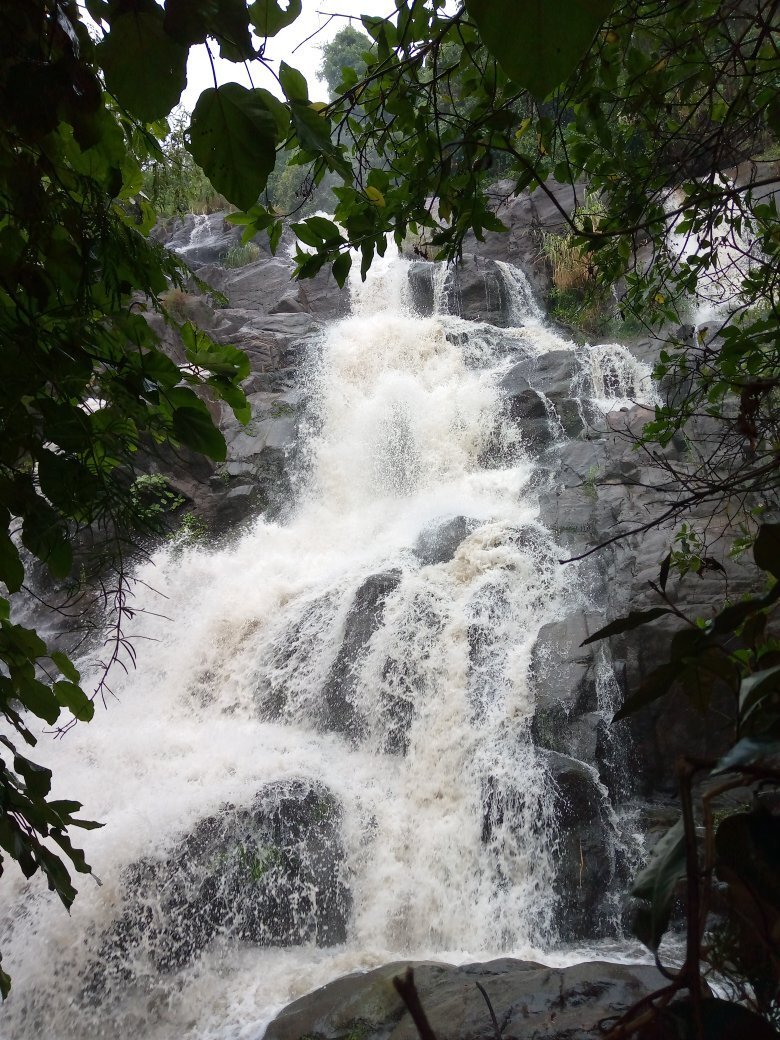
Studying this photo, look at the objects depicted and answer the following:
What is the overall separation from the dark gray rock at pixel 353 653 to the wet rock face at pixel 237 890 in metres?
1.15

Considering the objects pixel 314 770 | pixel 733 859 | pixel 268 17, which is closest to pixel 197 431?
pixel 268 17

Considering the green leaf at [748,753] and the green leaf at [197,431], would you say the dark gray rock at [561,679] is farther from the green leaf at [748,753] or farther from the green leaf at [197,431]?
the green leaf at [748,753]

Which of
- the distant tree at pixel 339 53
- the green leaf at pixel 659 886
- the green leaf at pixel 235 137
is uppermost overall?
the distant tree at pixel 339 53

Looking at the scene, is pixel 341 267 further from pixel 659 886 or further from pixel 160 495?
pixel 160 495

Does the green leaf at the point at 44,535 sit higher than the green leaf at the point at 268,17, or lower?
lower

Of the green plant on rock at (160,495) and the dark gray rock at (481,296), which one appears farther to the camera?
the dark gray rock at (481,296)

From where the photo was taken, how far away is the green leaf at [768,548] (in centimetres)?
74

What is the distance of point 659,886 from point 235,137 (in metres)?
0.88

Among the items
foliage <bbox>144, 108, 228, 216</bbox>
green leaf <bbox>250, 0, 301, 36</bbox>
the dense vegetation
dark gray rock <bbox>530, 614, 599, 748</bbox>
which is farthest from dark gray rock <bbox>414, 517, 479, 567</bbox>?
green leaf <bbox>250, 0, 301, 36</bbox>

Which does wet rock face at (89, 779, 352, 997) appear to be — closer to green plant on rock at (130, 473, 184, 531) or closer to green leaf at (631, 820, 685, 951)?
green leaf at (631, 820, 685, 951)

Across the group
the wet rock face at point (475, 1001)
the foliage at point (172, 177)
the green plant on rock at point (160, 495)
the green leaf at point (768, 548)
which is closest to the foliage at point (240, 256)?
the green plant on rock at point (160, 495)

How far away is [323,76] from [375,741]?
1031 inches

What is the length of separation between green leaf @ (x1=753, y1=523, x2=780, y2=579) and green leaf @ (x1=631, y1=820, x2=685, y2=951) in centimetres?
28

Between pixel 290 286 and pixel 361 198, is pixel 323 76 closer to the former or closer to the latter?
pixel 290 286
